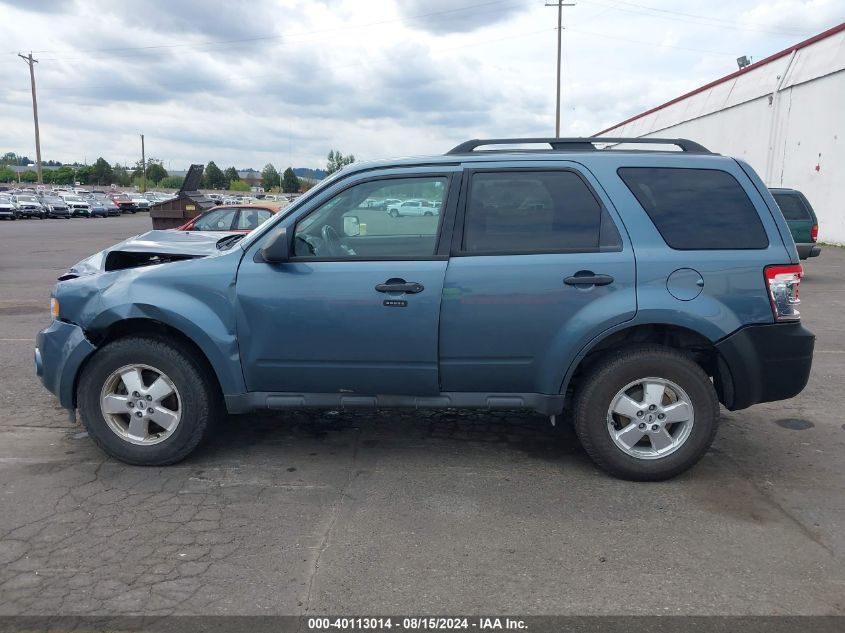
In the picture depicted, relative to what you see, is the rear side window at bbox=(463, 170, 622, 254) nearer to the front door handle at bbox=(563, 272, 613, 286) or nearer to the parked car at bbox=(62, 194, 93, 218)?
the front door handle at bbox=(563, 272, 613, 286)

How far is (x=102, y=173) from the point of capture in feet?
411

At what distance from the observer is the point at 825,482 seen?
14.5 ft

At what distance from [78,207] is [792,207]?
49.6 meters

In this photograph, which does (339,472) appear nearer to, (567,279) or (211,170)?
(567,279)

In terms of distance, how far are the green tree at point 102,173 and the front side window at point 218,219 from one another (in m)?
124

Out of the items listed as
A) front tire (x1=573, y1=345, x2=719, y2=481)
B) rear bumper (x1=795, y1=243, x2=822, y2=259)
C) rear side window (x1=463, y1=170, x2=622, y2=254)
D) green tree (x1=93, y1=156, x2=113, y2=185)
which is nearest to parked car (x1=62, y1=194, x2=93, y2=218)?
rear bumper (x1=795, y1=243, x2=822, y2=259)

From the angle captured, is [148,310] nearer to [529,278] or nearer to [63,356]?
[63,356]

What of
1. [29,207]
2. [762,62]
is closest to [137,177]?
[29,207]

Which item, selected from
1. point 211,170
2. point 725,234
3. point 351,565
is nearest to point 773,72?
point 725,234

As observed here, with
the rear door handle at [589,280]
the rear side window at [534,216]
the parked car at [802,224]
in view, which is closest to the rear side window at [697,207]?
the rear side window at [534,216]

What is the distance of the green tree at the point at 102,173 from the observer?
411ft

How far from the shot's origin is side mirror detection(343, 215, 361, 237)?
4523 mm

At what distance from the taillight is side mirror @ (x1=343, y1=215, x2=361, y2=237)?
2461 millimetres

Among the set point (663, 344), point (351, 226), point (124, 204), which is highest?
point (351, 226)
